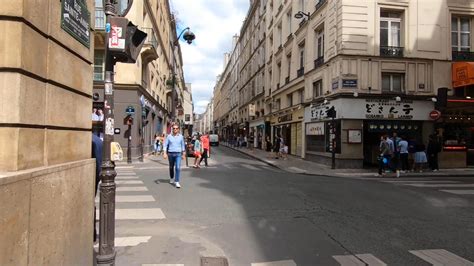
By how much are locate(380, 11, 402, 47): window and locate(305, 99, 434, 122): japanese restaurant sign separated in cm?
309

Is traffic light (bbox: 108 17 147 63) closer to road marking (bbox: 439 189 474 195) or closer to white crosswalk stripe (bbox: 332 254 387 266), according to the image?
white crosswalk stripe (bbox: 332 254 387 266)

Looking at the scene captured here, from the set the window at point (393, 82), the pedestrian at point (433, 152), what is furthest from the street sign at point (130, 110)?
the pedestrian at point (433, 152)

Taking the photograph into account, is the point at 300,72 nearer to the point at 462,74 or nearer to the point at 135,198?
the point at 462,74

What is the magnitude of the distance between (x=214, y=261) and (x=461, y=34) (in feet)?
71.0

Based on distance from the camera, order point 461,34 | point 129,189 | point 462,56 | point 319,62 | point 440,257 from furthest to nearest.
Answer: point 319,62 < point 461,34 < point 462,56 < point 129,189 < point 440,257

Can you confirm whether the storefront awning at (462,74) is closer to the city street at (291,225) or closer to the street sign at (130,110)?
the city street at (291,225)

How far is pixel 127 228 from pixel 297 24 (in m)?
24.4

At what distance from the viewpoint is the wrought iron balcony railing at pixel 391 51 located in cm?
2028

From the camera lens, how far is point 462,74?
19922 mm

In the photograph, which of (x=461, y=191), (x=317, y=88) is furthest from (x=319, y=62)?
(x=461, y=191)

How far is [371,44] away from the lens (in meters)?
20.0

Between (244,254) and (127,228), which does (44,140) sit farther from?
(127,228)

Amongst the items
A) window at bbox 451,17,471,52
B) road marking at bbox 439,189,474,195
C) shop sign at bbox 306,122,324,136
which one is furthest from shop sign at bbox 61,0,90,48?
window at bbox 451,17,471,52

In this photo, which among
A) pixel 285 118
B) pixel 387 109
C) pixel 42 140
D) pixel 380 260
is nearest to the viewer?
pixel 42 140
